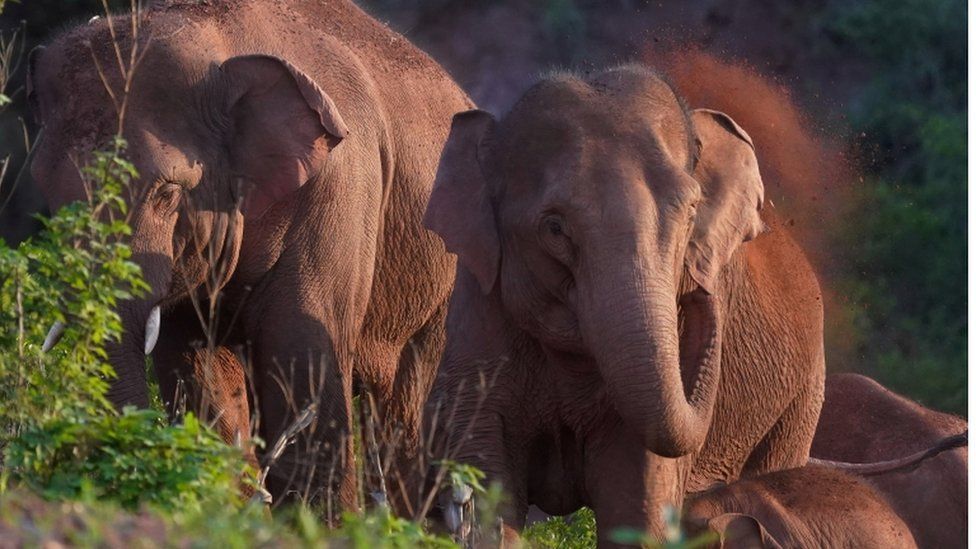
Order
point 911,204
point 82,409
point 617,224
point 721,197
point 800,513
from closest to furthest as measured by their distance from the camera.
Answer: point 82,409 < point 617,224 < point 721,197 < point 800,513 < point 911,204

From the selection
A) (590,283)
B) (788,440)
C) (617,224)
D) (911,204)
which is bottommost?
(911,204)

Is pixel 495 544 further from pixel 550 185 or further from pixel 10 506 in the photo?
pixel 10 506

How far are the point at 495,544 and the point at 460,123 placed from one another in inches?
65.5

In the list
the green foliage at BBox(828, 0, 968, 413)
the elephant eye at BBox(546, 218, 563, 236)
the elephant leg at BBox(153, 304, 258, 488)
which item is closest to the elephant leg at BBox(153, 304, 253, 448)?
the elephant leg at BBox(153, 304, 258, 488)

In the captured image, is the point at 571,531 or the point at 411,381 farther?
the point at 411,381

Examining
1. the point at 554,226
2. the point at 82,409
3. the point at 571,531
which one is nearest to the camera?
the point at 82,409

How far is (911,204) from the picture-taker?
17031 millimetres

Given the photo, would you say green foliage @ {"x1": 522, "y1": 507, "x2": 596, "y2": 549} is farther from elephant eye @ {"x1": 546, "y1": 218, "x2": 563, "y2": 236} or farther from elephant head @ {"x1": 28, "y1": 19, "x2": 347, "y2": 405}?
elephant eye @ {"x1": 546, "y1": 218, "x2": 563, "y2": 236}

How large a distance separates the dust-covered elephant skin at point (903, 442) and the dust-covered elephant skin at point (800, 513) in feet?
1.09

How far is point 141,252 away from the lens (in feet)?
31.6

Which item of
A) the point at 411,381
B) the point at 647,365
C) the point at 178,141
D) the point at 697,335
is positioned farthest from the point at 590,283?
the point at 411,381

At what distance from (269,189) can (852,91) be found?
30.5 ft

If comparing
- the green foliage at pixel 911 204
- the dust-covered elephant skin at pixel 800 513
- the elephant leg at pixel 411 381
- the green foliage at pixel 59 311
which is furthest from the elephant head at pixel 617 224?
the green foliage at pixel 911 204

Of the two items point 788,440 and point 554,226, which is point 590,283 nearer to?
point 554,226
